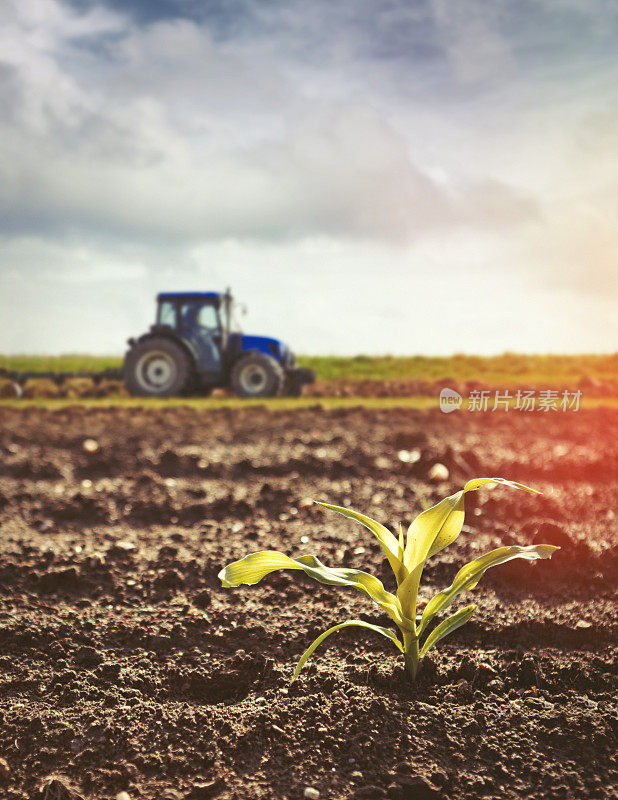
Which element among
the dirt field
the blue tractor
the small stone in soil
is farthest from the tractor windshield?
the small stone in soil

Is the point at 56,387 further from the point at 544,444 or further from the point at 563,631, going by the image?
the point at 563,631

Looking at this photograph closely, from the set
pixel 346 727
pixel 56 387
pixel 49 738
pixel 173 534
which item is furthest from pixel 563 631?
pixel 56 387

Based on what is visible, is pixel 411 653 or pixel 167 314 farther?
pixel 167 314

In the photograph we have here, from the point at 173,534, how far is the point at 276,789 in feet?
6.81

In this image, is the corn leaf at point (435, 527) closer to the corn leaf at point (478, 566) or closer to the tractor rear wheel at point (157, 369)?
the corn leaf at point (478, 566)

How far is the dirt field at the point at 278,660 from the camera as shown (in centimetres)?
162

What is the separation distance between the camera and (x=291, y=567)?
1.65 m

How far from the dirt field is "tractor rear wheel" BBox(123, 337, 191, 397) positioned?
680 centimetres

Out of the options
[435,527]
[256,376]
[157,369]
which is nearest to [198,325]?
[157,369]

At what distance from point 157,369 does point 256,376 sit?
1806mm

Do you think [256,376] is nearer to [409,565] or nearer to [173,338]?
[173,338]

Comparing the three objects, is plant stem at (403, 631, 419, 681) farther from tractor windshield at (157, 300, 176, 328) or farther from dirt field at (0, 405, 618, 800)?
tractor windshield at (157, 300, 176, 328)

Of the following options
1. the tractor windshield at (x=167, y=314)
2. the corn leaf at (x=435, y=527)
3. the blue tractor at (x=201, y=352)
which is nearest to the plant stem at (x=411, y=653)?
the corn leaf at (x=435, y=527)

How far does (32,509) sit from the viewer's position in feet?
13.8
